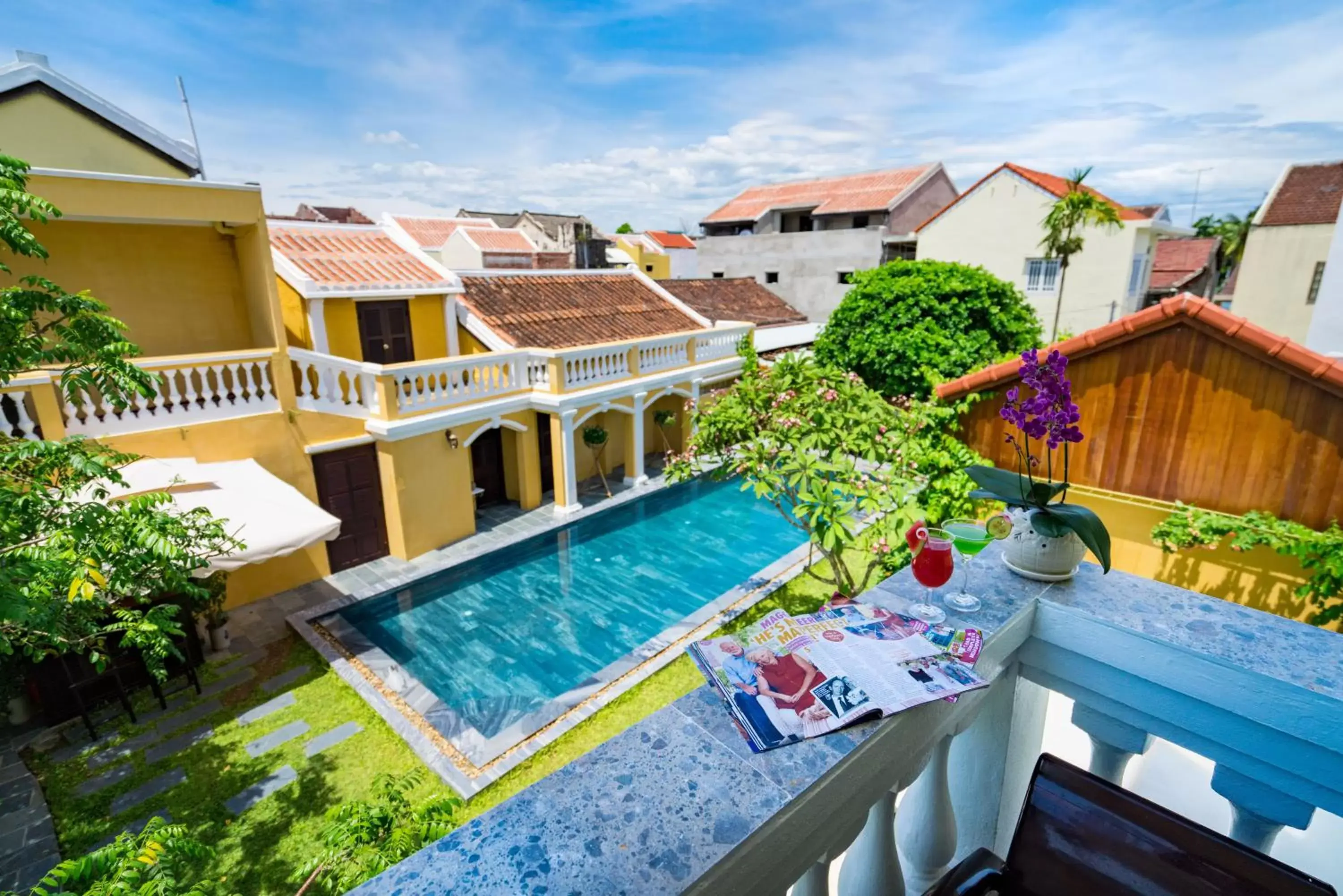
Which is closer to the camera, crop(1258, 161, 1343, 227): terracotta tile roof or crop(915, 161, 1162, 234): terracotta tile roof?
crop(1258, 161, 1343, 227): terracotta tile roof

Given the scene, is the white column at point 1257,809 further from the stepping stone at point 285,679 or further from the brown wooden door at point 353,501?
the brown wooden door at point 353,501

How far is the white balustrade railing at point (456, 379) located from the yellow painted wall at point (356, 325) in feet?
4.74

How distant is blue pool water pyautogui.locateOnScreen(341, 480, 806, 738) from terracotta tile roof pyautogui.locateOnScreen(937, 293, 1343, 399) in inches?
301

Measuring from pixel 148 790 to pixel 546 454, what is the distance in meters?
12.4

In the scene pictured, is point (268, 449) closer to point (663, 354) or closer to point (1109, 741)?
point (663, 354)

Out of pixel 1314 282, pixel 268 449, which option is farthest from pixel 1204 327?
pixel 1314 282

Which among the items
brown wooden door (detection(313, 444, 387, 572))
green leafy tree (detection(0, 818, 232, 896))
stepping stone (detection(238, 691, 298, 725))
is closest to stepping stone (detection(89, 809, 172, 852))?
stepping stone (detection(238, 691, 298, 725))

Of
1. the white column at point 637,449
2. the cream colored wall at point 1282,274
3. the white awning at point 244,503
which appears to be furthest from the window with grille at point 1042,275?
the white awning at point 244,503

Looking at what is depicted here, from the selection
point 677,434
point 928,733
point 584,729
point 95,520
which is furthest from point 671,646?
point 677,434

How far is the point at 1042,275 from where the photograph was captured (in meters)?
32.1

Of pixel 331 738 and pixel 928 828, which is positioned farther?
pixel 331 738

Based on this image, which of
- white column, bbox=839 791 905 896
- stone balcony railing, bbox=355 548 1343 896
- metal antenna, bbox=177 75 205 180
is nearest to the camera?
stone balcony railing, bbox=355 548 1343 896

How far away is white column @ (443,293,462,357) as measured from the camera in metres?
16.3

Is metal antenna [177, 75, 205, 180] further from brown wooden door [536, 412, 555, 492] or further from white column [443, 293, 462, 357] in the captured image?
brown wooden door [536, 412, 555, 492]
